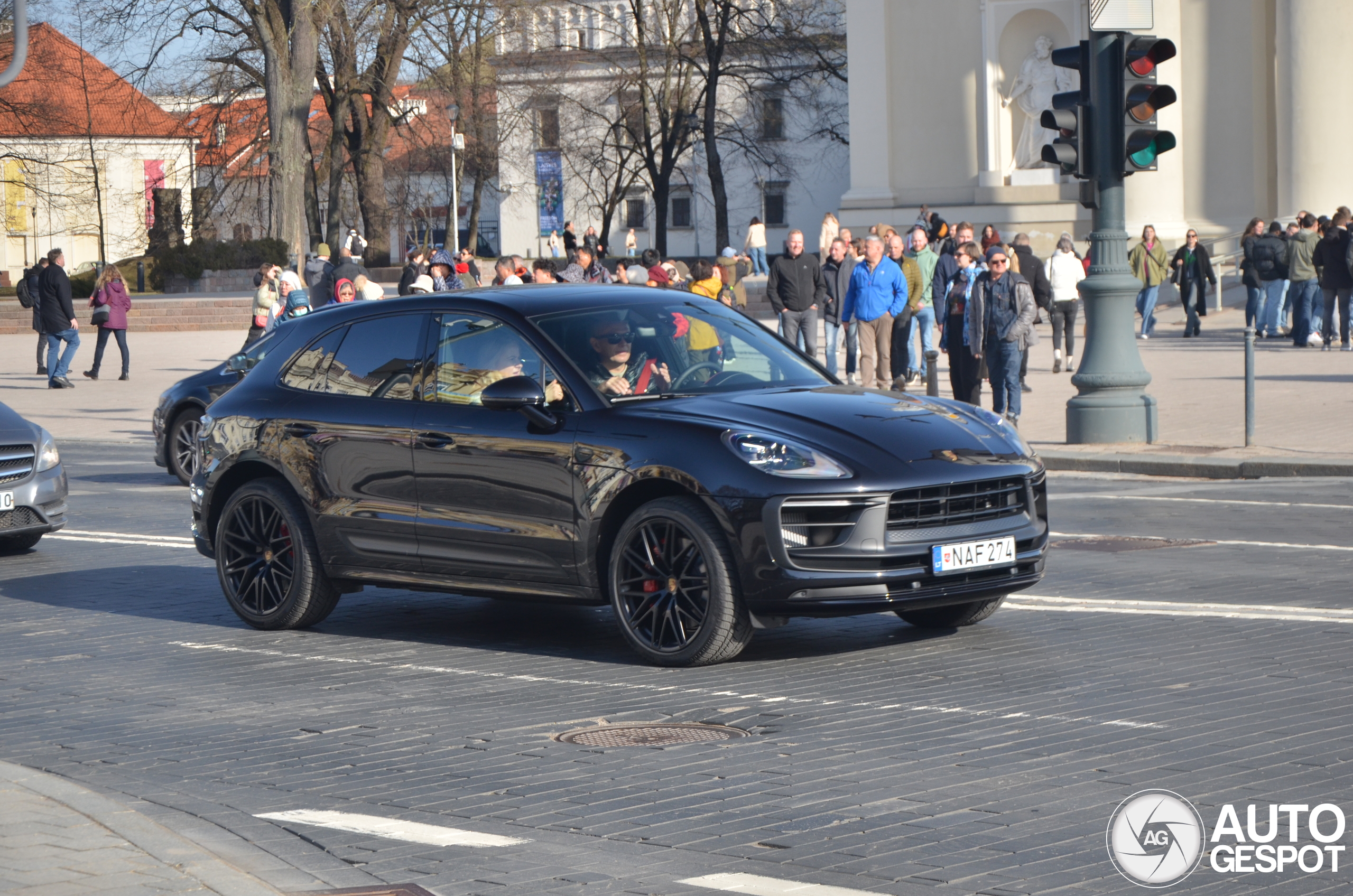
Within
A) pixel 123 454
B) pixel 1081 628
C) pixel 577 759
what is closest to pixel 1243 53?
pixel 123 454

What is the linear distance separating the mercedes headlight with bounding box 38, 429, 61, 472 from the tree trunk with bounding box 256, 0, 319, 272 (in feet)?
89.1

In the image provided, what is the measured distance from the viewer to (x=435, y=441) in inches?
357

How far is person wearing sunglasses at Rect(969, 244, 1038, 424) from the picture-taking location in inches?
736

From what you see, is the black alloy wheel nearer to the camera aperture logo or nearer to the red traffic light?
the red traffic light

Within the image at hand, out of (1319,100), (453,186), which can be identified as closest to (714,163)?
(453,186)

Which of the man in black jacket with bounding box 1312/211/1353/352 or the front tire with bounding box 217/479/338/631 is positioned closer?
the front tire with bounding box 217/479/338/631

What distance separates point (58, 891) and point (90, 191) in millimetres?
103767

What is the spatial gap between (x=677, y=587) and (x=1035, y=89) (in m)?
37.5

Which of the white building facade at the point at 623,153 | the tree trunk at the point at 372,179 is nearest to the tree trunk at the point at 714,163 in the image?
the white building facade at the point at 623,153

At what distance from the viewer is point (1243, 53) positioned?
135 feet

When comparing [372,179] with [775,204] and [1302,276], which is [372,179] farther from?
[775,204]

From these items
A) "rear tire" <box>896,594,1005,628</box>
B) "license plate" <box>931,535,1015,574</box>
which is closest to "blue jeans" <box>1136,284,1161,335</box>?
"rear tire" <box>896,594,1005,628</box>

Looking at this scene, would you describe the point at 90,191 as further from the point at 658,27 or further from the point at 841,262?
the point at 841,262

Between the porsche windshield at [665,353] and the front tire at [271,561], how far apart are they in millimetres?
1800
